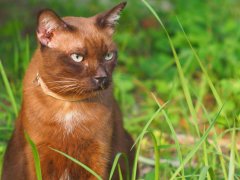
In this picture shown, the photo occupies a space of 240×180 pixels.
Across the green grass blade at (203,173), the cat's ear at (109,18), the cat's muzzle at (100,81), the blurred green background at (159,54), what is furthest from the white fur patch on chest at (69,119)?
the blurred green background at (159,54)

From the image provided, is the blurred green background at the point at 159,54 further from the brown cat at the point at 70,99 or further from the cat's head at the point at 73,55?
the cat's head at the point at 73,55

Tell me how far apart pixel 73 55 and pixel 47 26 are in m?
0.19

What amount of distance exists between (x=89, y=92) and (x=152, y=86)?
2410mm

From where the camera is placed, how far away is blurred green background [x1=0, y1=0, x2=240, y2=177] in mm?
5441

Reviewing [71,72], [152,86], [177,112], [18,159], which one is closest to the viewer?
[71,72]

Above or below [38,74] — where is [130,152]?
below

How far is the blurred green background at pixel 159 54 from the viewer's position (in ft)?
17.9

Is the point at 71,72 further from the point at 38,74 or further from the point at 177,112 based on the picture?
the point at 177,112

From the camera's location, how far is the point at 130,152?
170 inches

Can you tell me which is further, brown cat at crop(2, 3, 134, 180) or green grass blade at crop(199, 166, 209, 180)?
brown cat at crop(2, 3, 134, 180)

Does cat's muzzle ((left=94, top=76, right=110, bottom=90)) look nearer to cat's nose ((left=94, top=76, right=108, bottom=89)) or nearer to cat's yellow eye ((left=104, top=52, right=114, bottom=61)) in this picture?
cat's nose ((left=94, top=76, right=108, bottom=89))

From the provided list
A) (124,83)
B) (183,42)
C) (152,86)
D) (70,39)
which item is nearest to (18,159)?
(70,39)

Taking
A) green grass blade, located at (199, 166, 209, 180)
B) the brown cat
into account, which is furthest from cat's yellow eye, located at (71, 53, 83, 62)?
green grass blade, located at (199, 166, 209, 180)

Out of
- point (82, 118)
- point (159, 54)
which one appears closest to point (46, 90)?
point (82, 118)
